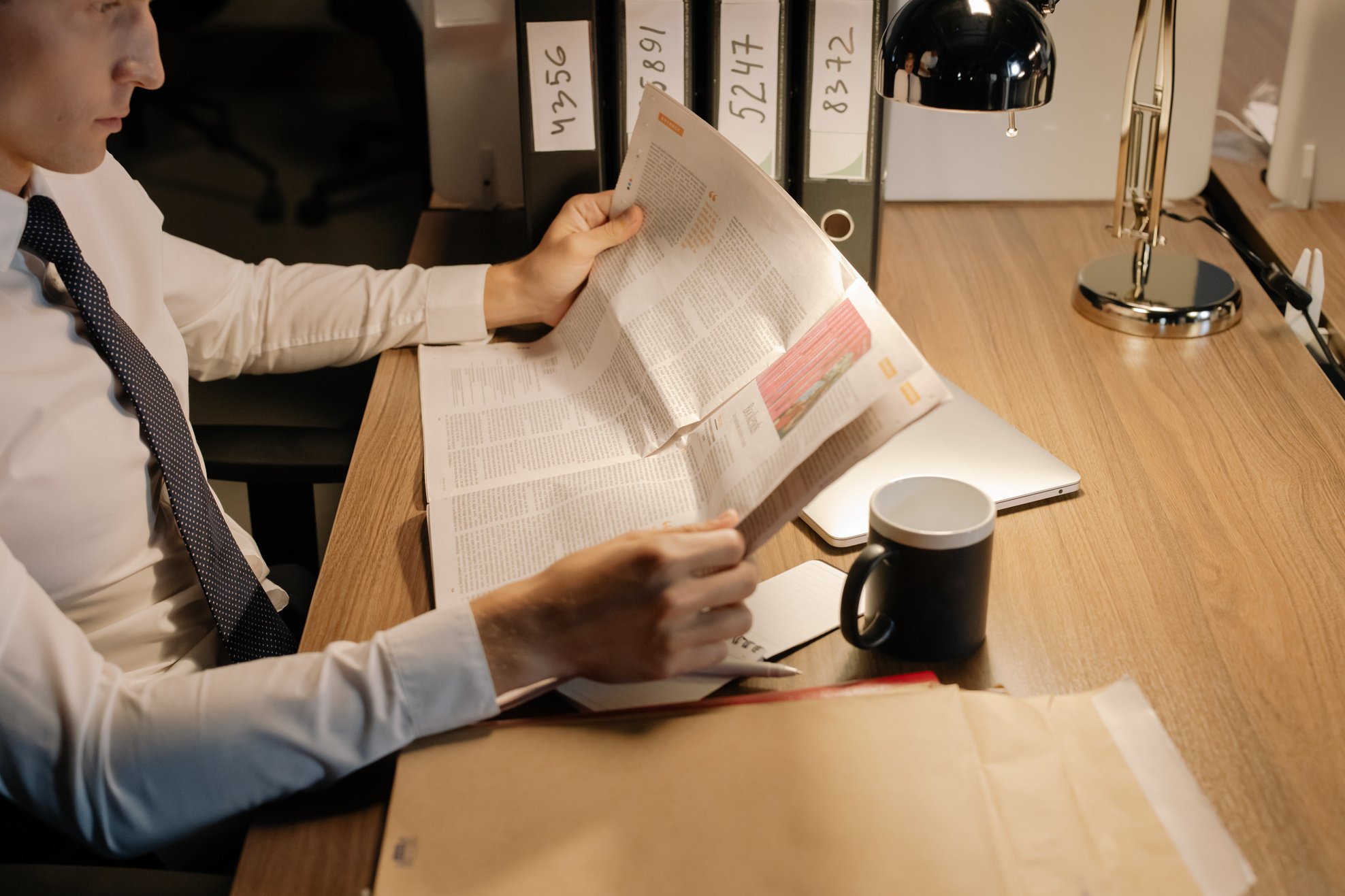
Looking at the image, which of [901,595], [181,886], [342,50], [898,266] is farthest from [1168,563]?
[342,50]

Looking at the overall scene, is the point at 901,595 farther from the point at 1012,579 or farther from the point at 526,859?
the point at 526,859

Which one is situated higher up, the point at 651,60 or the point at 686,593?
the point at 651,60

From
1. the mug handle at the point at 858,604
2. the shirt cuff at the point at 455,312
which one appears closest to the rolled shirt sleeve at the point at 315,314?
the shirt cuff at the point at 455,312

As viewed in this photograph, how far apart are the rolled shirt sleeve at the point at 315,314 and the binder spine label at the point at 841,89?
15.4 inches

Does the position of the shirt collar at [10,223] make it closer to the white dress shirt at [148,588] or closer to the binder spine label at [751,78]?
the white dress shirt at [148,588]

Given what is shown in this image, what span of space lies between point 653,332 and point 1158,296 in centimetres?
57

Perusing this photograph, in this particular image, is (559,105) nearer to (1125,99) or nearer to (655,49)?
(655,49)

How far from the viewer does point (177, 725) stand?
69 centimetres

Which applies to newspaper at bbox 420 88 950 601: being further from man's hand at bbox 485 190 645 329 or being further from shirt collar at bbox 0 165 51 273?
shirt collar at bbox 0 165 51 273

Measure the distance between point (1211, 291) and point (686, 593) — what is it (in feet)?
2.67

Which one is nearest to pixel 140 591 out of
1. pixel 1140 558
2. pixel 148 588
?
pixel 148 588

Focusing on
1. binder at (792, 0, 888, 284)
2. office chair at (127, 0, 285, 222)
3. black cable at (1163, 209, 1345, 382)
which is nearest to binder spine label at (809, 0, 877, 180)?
binder at (792, 0, 888, 284)

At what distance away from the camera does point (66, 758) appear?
0.68 metres

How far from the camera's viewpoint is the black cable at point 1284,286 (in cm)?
119
